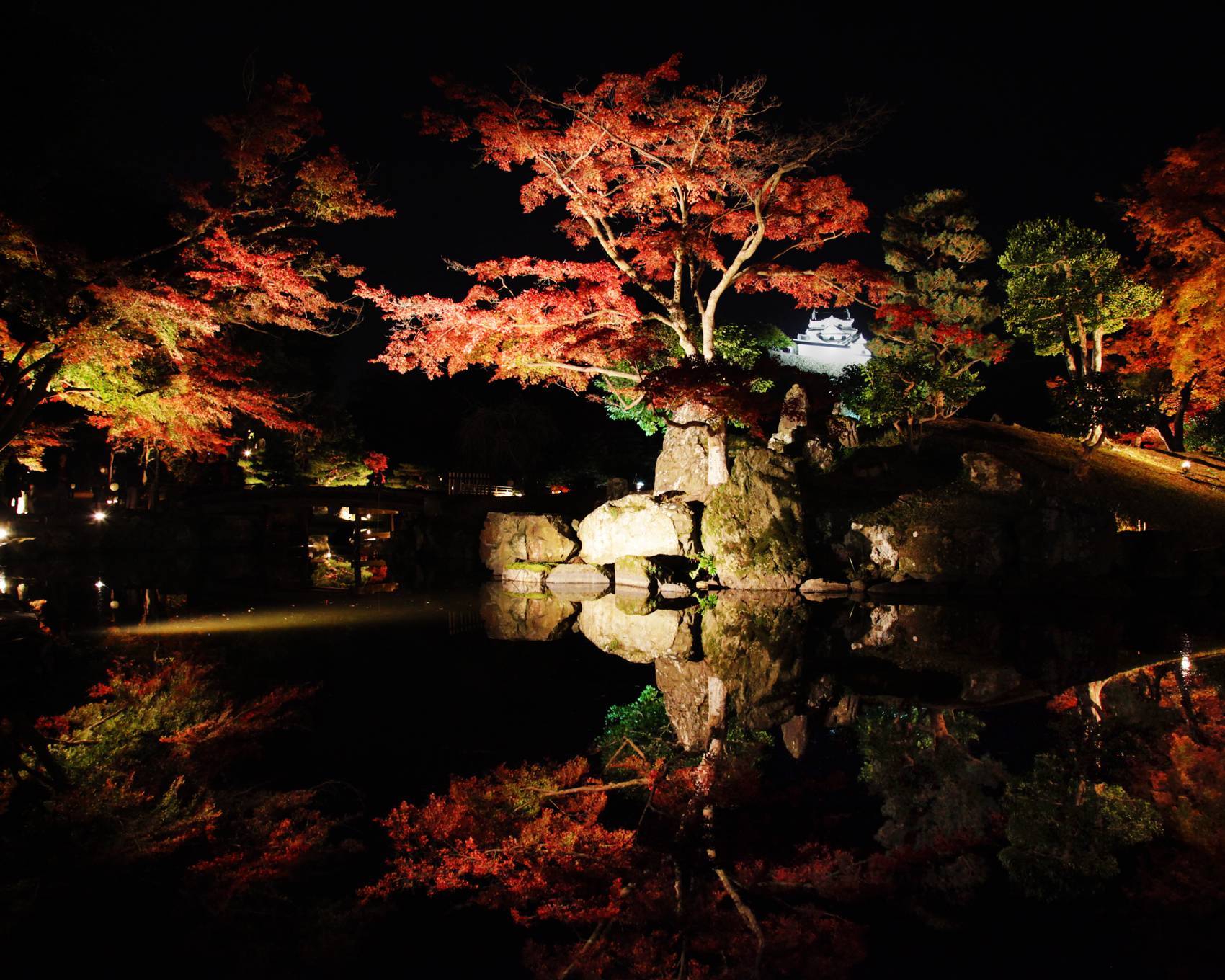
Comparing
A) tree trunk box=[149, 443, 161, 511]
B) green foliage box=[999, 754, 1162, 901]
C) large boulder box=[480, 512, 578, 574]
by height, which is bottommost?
green foliage box=[999, 754, 1162, 901]

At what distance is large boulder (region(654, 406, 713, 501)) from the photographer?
1720 centimetres

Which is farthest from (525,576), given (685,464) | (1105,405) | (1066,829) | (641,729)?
(1105,405)

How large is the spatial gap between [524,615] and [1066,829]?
31.3ft

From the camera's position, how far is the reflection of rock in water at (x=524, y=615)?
35.7 ft

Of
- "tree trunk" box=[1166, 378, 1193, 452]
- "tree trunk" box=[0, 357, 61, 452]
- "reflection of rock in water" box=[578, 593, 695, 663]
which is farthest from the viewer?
"tree trunk" box=[1166, 378, 1193, 452]

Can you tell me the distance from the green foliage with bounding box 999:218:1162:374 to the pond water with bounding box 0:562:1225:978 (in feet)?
50.7

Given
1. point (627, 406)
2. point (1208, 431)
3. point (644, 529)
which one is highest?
point (627, 406)

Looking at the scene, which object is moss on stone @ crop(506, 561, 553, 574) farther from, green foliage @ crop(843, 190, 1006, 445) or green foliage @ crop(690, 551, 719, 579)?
green foliage @ crop(843, 190, 1006, 445)

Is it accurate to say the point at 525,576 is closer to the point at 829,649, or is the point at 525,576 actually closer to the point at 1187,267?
the point at 829,649

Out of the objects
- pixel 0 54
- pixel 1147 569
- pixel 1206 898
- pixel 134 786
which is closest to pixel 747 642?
pixel 1206 898

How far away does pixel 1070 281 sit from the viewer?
68.2 feet

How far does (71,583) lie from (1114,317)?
92.0ft

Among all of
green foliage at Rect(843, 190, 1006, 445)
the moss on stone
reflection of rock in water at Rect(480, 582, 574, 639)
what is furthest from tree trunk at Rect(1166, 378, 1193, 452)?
reflection of rock in water at Rect(480, 582, 574, 639)

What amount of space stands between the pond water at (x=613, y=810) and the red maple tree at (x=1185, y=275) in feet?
52.2
